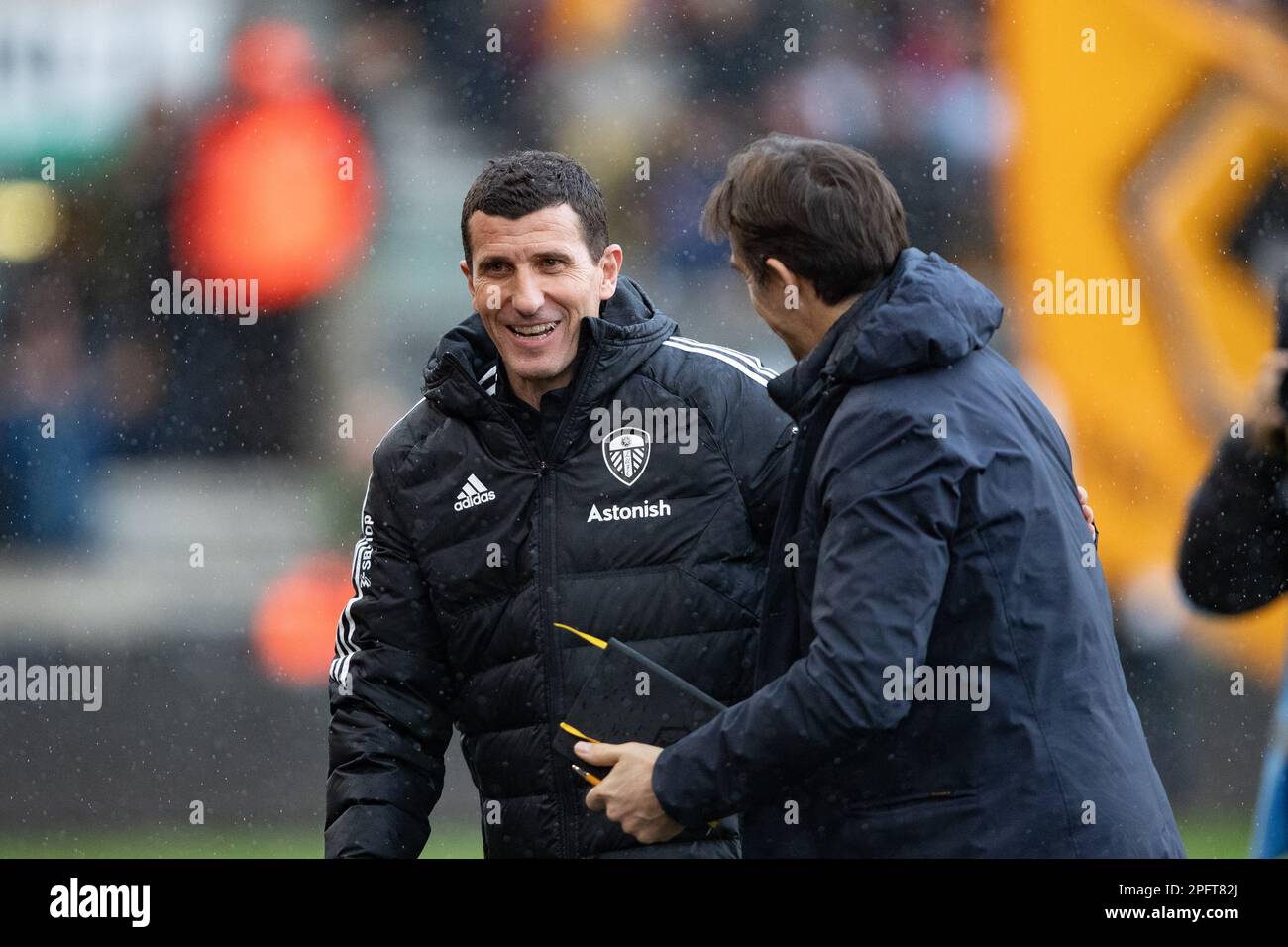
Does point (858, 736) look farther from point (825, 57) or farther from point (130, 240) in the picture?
point (130, 240)

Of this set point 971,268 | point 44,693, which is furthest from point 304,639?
point 971,268

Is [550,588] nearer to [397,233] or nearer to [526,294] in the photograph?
[526,294]

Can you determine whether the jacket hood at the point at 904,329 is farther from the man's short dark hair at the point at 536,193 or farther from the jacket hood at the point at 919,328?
the man's short dark hair at the point at 536,193

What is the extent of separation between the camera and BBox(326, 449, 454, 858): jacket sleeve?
2.41m

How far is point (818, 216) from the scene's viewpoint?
2.09m

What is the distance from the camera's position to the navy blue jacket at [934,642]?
1.90 metres

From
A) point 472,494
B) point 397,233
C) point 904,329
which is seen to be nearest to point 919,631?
point 904,329

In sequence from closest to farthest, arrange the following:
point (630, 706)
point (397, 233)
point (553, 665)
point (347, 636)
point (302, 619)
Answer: point (630, 706) < point (553, 665) < point (347, 636) < point (302, 619) < point (397, 233)

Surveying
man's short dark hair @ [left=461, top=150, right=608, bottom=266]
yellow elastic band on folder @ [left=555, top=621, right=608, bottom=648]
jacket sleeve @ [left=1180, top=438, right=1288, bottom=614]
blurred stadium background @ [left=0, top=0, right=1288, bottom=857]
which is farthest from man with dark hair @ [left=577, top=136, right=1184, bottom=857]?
blurred stadium background @ [left=0, top=0, right=1288, bottom=857]

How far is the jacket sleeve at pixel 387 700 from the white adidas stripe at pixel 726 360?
0.48m

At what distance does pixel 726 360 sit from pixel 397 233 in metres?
2.79

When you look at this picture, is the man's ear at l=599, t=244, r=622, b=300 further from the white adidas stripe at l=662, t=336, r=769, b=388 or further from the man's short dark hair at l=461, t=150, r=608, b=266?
the white adidas stripe at l=662, t=336, r=769, b=388

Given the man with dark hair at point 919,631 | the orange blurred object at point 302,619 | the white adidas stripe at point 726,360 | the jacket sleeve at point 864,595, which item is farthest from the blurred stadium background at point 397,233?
the jacket sleeve at point 864,595

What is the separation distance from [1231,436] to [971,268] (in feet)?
8.70
